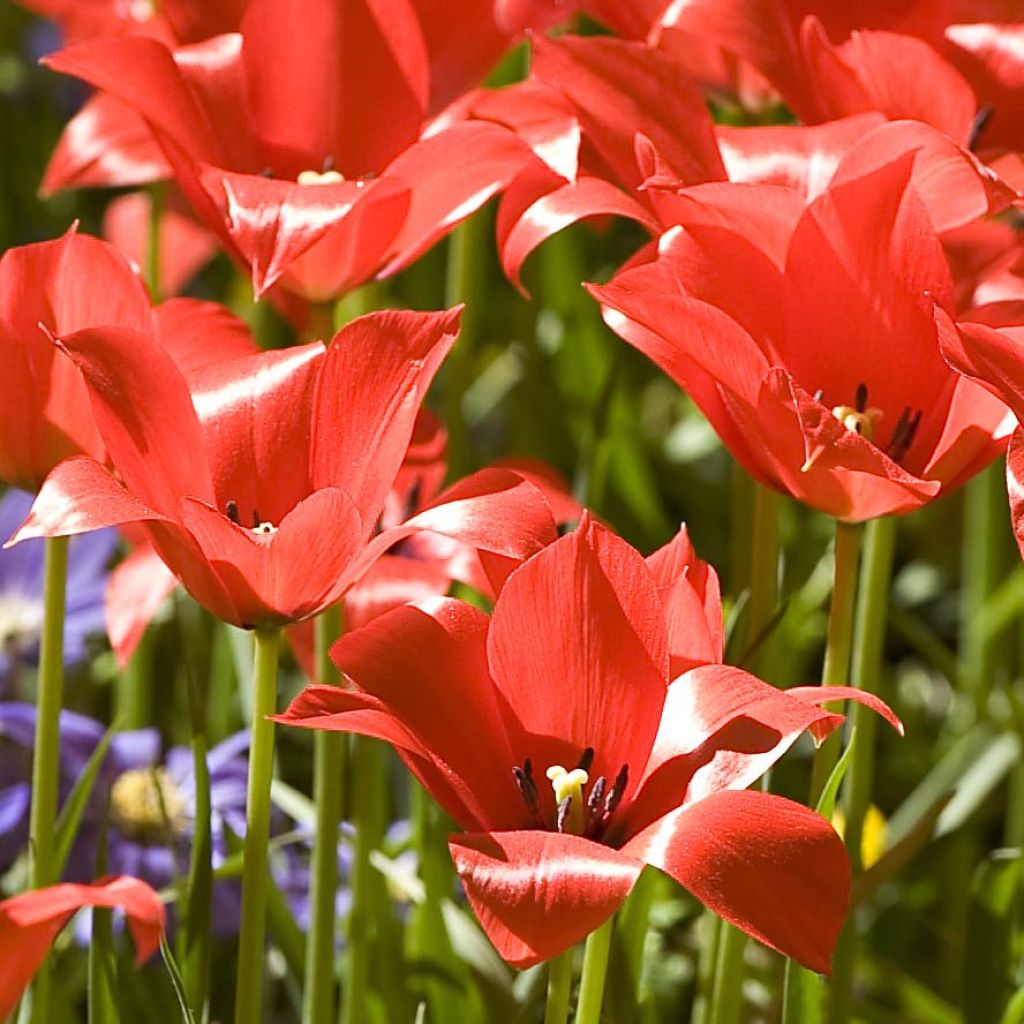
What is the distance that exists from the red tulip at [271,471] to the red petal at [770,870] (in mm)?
112

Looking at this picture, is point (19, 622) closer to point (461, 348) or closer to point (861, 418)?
point (461, 348)

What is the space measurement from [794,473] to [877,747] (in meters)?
0.89

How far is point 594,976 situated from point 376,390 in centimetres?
21

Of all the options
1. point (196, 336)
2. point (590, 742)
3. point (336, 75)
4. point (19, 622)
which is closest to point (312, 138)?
point (336, 75)

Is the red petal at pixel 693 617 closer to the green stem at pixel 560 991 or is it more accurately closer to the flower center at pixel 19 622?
the green stem at pixel 560 991

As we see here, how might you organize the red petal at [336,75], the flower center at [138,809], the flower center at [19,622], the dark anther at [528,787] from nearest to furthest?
the dark anther at [528,787]
the red petal at [336,75]
the flower center at [138,809]
the flower center at [19,622]

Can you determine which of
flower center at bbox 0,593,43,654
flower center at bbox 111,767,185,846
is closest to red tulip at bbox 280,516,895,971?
flower center at bbox 111,767,185,846

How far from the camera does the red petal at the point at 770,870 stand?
51cm

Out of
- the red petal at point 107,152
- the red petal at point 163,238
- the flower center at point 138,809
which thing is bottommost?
the flower center at point 138,809

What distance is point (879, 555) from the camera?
77cm

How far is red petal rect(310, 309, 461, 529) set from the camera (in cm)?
62

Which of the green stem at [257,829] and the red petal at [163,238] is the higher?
the red petal at [163,238]

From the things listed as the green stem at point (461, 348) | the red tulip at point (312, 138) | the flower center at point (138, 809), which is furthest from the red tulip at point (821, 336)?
the flower center at point (138, 809)

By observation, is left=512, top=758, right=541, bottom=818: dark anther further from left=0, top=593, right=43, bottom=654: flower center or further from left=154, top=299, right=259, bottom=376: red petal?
left=0, top=593, right=43, bottom=654: flower center
